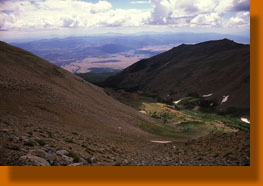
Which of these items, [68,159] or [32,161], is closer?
[32,161]

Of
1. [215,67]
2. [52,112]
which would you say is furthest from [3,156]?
[215,67]

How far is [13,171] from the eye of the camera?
15.1ft

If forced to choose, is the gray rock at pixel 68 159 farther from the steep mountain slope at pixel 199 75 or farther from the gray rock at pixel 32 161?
the steep mountain slope at pixel 199 75

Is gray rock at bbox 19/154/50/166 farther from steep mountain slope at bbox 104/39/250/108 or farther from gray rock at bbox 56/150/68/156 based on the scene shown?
steep mountain slope at bbox 104/39/250/108

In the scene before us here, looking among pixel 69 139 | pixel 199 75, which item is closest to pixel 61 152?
pixel 69 139

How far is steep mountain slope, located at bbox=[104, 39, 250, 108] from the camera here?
236 ft

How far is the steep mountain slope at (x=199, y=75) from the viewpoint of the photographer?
236ft

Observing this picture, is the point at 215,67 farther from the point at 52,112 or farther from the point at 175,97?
the point at 52,112

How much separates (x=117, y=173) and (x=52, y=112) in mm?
15527

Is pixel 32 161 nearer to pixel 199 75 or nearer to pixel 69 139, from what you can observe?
pixel 69 139

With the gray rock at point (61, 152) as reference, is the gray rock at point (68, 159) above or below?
below

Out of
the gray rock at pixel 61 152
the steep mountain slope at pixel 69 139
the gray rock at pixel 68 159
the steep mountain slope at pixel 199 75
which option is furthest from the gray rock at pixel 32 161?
the steep mountain slope at pixel 199 75

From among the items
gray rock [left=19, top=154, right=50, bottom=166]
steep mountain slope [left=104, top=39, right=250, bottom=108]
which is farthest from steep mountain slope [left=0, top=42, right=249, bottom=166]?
steep mountain slope [left=104, top=39, right=250, bottom=108]

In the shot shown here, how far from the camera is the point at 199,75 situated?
3809 inches
